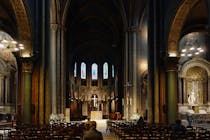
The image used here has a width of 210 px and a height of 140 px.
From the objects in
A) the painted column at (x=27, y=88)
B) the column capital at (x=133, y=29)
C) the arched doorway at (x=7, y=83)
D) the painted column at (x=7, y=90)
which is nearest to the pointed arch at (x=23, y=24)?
the painted column at (x=27, y=88)

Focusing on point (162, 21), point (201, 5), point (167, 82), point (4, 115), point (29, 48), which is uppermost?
point (201, 5)

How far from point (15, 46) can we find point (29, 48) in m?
1.26

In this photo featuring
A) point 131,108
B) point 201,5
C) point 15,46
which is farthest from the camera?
point 131,108

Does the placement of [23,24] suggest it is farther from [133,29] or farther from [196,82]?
[196,82]

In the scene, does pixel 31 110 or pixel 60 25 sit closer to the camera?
pixel 31 110

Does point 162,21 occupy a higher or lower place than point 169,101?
higher

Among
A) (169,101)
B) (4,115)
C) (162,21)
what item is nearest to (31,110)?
(169,101)

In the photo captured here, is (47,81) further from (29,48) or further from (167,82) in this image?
(167,82)

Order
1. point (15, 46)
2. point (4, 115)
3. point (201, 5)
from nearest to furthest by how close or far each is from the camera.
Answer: point (15, 46)
point (201, 5)
point (4, 115)

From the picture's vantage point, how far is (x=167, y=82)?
2766 cm

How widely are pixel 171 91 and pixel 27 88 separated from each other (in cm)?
1026

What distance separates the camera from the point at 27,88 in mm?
26141

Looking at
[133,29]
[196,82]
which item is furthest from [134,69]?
[196,82]

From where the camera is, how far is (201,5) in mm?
33031
